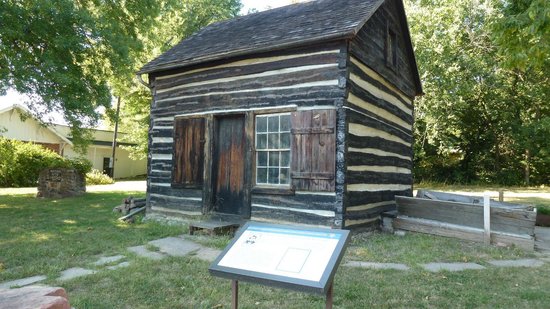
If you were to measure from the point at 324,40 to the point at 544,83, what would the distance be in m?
20.1

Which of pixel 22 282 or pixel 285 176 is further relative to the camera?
pixel 285 176

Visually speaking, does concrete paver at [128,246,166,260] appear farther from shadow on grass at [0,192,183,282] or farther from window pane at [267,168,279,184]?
window pane at [267,168,279,184]

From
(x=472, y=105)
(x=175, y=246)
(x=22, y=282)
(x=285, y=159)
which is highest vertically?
(x=472, y=105)

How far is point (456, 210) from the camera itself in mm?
7297

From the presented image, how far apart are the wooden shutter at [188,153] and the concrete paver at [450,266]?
16.5ft

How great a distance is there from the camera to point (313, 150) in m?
7.02

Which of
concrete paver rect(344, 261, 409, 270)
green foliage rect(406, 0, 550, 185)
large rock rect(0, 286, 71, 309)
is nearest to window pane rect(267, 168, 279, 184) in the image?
concrete paver rect(344, 261, 409, 270)

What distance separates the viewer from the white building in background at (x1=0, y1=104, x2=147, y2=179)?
82.4 feet

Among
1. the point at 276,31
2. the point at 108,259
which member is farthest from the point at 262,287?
the point at 276,31

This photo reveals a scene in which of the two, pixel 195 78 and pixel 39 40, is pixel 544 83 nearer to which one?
pixel 195 78

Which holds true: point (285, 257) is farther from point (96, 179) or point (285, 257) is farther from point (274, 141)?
point (96, 179)

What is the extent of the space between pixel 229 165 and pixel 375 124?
10.8ft

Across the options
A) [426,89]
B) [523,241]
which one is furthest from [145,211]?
[426,89]

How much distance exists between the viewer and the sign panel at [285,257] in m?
2.48
